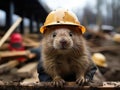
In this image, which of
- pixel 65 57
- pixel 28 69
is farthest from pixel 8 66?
pixel 65 57

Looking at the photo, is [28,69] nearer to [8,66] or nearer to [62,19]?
[8,66]

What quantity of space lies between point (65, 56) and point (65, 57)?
0.01 meters

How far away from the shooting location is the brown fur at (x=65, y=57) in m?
3.29

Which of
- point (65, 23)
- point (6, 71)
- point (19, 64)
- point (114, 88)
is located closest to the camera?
point (114, 88)

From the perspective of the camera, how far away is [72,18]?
11.1 feet

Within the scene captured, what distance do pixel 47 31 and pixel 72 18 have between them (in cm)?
30

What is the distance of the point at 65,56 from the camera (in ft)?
11.0

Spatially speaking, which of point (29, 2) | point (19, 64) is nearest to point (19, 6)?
point (29, 2)

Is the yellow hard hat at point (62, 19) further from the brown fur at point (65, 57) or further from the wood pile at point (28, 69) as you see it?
the wood pile at point (28, 69)

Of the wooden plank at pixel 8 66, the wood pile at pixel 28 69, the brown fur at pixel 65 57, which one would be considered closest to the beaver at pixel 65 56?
the brown fur at pixel 65 57

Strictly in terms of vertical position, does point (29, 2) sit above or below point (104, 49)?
above

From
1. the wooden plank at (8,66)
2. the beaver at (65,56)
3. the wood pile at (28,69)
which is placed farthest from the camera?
the wooden plank at (8,66)

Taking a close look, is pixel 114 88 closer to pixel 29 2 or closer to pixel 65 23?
pixel 65 23

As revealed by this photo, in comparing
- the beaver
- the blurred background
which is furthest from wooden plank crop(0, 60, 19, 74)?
the beaver
